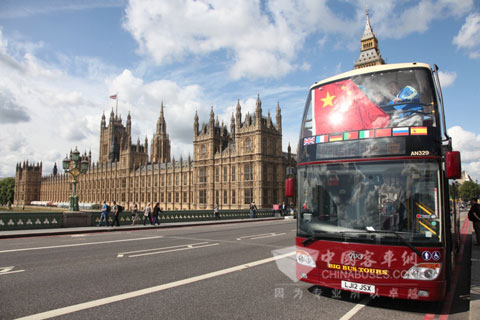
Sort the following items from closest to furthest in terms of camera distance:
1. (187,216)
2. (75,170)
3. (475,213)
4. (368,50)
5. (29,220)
Result: 1. (475,213)
2. (29,220)
3. (75,170)
4. (187,216)
5. (368,50)

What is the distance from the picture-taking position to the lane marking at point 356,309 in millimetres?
5079

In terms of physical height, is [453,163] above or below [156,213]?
above

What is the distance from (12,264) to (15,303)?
3.97 m

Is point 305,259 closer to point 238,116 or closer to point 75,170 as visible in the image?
point 75,170

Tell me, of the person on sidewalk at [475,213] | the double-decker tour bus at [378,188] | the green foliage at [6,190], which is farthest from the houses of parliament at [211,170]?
the green foliage at [6,190]

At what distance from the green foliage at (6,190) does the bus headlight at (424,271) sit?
170925mm

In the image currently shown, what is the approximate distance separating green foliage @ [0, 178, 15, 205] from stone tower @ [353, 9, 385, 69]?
14975 centimetres

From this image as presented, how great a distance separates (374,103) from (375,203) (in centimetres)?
193

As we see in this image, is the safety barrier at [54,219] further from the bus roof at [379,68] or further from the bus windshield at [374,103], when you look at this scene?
the bus roof at [379,68]

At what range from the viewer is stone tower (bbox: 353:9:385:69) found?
3337 inches

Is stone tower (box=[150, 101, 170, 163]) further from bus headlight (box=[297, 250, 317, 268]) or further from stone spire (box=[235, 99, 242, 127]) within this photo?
bus headlight (box=[297, 250, 317, 268])

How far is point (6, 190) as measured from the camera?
14675 cm

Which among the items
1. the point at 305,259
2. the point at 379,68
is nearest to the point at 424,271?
the point at 305,259

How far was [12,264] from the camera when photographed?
8.65 meters
